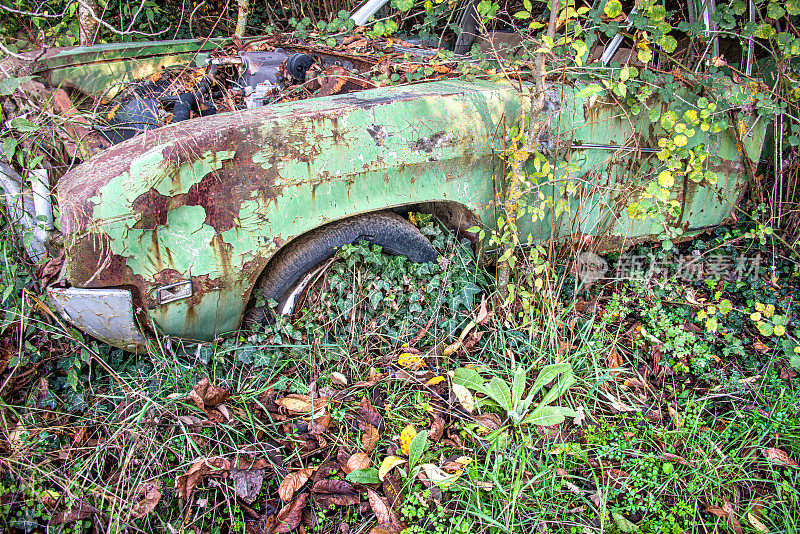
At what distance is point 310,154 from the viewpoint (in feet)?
6.17

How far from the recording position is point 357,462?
6.26ft

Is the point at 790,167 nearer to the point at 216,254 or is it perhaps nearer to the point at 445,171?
the point at 445,171

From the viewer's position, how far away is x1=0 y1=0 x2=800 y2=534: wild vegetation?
182cm


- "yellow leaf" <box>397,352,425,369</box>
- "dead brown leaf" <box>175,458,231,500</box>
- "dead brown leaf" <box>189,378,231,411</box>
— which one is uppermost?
"dead brown leaf" <box>189,378,231,411</box>

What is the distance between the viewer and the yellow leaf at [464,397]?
81.6 inches

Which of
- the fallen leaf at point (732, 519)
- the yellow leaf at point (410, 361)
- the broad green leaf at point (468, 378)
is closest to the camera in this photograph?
the fallen leaf at point (732, 519)

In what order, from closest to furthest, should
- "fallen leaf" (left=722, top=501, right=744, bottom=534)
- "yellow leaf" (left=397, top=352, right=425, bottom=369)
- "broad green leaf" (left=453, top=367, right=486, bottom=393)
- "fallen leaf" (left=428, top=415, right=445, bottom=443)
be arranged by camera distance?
1. "fallen leaf" (left=722, top=501, right=744, bottom=534)
2. "fallen leaf" (left=428, top=415, right=445, bottom=443)
3. "broad green leaf" (left=453, top=367, right=486, bottom=393)
4. "yellow leaf" (left=397, top=352, right=425, bottom=369)

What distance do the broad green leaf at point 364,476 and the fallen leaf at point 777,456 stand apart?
1.54 meters

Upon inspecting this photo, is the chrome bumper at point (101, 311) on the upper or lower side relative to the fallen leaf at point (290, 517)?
upper

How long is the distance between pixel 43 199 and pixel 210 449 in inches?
47.3

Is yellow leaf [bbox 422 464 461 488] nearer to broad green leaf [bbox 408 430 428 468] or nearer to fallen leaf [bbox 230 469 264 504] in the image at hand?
broad green leaf [bbox 408 430 428 468]

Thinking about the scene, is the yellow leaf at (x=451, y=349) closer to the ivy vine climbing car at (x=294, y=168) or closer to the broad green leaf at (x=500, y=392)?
the broad green leaf at (x=500, y=392)

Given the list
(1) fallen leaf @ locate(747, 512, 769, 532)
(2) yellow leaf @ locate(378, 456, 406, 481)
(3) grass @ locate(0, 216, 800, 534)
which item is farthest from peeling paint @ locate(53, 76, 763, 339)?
(1) fallen leaf @ locate(747, 512, 769, 532)

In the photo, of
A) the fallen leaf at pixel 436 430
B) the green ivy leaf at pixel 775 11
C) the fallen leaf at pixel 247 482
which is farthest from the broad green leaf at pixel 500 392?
the green ivy leaf at pixel 775 11
